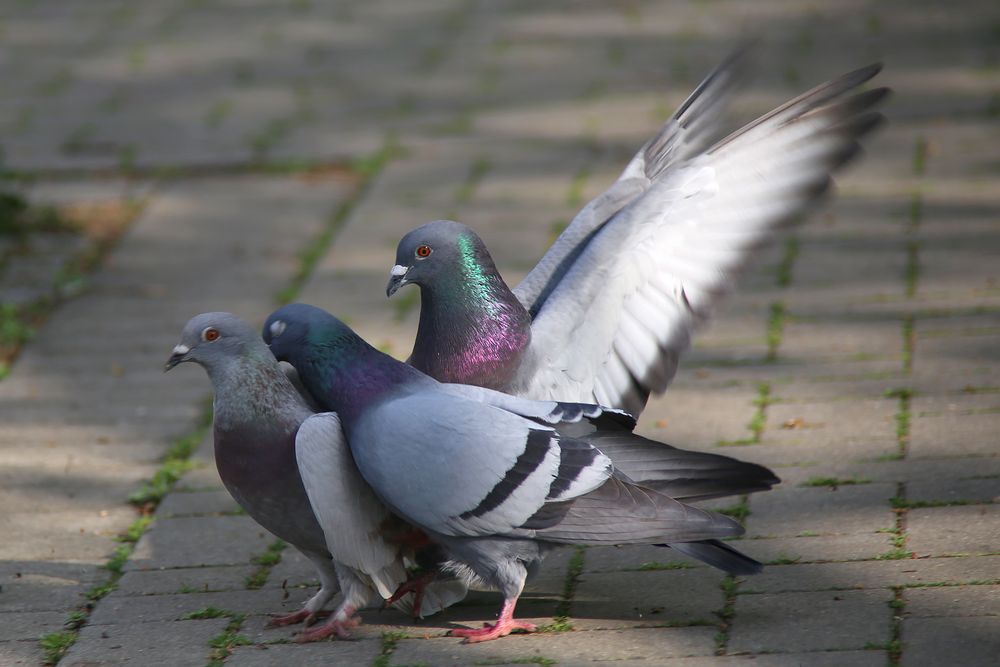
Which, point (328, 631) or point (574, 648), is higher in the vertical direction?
point (574, 648)

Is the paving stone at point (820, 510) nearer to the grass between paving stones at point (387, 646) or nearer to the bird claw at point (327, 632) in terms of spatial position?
the grass between paving stones at point (387, 646)

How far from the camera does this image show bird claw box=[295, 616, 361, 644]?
3.21m

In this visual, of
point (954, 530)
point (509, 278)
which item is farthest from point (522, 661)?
point (509, 278)

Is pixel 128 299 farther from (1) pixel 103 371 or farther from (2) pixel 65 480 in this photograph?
(2) pixel 65 480

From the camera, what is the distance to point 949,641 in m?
2.93

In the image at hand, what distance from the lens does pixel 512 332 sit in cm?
345

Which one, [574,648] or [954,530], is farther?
[954,530]

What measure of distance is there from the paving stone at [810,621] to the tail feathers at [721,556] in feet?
0.52

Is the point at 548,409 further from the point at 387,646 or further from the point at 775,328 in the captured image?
the point at 775,328

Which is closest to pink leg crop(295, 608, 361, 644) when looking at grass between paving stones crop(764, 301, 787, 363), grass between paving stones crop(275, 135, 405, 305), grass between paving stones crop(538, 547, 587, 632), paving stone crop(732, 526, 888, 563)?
grass between paving stones crop(538, 547, 587, 632)

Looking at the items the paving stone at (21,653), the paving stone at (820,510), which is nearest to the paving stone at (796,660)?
the paving stone at (820,510)

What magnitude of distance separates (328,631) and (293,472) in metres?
0.37

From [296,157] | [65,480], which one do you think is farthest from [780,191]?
[296,157]

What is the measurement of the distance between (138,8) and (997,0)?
6.07m
